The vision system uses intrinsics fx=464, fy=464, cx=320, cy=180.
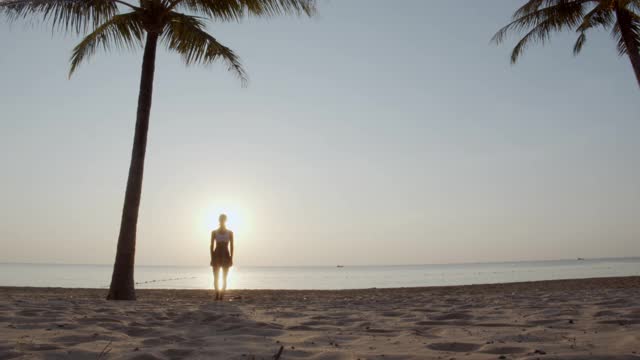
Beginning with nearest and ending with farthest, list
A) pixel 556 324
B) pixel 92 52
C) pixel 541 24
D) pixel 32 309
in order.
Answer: pixel 556 324
pixel 32 309
pixel 92 52
pixel 541 24

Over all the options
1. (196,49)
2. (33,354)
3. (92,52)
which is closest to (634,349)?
(33,354)

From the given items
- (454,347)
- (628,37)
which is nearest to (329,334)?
(454,347)

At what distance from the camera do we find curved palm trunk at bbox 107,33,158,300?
8.83m

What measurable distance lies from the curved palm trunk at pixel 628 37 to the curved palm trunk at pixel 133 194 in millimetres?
12971

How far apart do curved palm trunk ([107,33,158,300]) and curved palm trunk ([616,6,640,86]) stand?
13.0m

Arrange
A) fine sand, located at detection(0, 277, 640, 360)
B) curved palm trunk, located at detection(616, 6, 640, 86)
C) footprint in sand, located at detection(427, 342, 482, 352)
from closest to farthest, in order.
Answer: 1. fine sand, located at detection(0, 277, 640, 360)
2. footprint in sand, located at detection(427, 342, 482, 352)
3. curved palm trunk, located at detection(616, 6, 640, 86)

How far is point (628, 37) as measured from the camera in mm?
13523

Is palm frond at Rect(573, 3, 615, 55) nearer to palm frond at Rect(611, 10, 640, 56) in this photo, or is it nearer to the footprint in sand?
palm frond at Rect(611, 10, 640, 56)

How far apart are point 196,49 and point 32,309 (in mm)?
7337

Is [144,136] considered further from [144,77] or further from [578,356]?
[578,356]

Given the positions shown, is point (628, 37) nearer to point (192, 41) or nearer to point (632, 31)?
point (632, 31)

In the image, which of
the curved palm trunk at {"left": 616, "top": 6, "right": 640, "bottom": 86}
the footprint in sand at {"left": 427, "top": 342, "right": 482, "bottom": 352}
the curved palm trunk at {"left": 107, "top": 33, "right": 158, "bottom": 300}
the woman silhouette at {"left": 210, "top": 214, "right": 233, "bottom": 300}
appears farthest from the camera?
the curved palm trunk at {"left": 616, "top": 6, "right": 640, "bottom": 86}

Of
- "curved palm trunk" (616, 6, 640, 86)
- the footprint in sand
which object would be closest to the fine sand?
the footprint in sand

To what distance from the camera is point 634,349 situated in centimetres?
296
